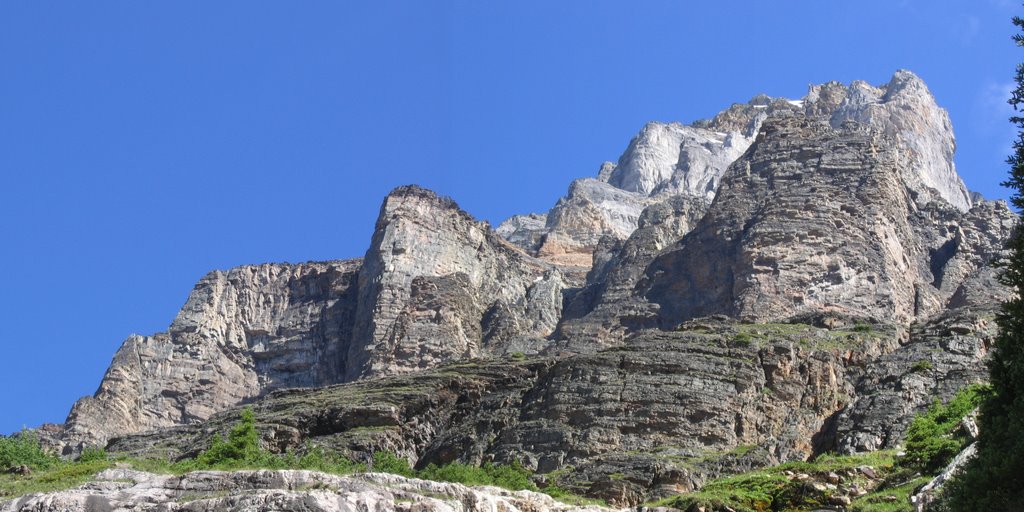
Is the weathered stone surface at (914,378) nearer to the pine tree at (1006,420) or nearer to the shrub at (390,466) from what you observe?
the shrub at (390,466)

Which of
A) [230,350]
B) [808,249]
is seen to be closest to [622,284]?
[808,249]

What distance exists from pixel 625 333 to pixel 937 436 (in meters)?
55.1

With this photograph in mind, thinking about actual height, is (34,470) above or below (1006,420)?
above

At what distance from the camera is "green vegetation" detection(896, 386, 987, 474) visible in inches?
2159

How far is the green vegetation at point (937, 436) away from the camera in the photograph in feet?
180

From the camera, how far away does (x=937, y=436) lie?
60062 mm

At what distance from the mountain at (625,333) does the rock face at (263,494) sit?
1726 centimetres

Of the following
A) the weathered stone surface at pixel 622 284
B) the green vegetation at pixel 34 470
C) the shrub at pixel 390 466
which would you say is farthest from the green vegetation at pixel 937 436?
the weathered stone surface at pixel 622 284

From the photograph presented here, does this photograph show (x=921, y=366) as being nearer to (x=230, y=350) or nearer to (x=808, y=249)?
(x=808, y=249)

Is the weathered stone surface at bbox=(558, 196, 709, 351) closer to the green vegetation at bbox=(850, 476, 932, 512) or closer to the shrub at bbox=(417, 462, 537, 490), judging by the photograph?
the shrub at bbox=(417, 462, 537, 490)

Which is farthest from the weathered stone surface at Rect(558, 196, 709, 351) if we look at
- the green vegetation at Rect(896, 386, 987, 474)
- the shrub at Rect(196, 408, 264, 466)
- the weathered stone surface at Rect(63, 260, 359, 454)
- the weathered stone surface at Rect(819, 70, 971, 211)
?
the weathered stone surface at Rect(819, 70, 971, 211)

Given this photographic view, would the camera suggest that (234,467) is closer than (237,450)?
Yes

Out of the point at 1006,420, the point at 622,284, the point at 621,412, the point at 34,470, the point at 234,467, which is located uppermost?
the point at 622,284

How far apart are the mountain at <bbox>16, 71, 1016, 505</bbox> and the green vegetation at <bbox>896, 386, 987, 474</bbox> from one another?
4169 mm
